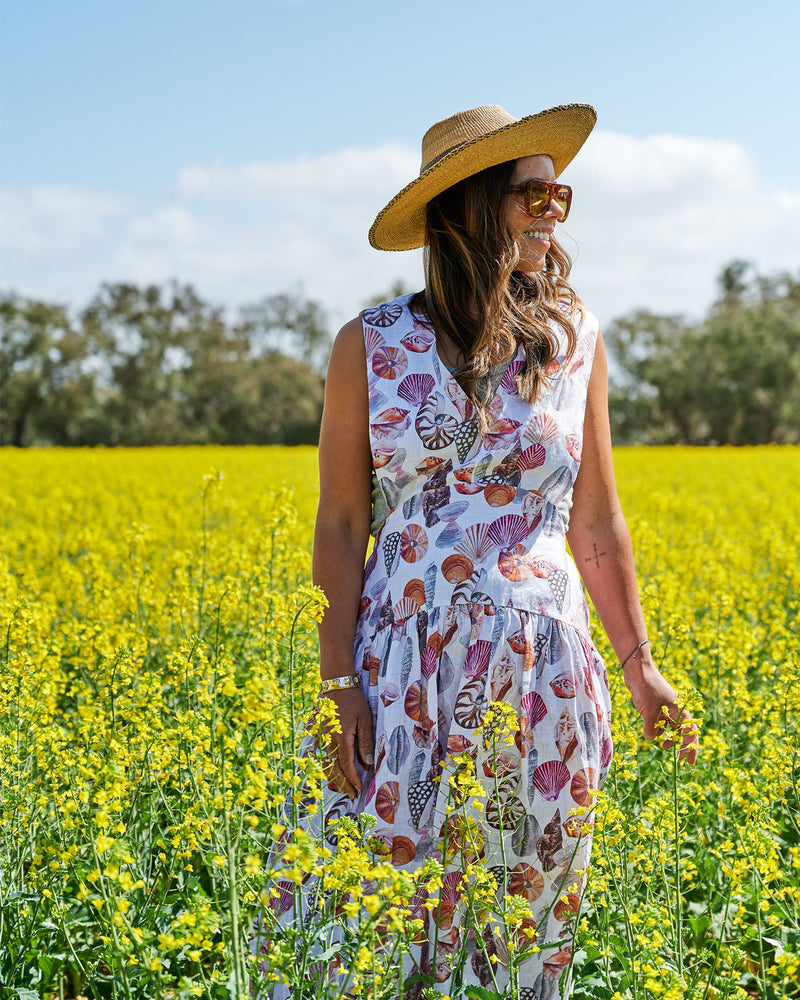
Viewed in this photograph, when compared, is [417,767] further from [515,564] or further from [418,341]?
[418,341]

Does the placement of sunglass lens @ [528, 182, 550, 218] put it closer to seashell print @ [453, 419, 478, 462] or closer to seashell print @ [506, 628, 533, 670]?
seashell print @ [453, 419, 478, 462]

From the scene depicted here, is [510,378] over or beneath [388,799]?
over

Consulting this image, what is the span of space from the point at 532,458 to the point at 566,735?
0.56 m

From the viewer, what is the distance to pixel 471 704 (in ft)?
6.40

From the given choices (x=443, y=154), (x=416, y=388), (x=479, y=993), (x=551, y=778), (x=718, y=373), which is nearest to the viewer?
(x=479, y=993)

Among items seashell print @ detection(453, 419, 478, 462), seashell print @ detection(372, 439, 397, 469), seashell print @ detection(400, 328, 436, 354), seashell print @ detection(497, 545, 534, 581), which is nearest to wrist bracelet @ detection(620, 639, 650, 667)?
seashell print @ detection(497, 545, 534, 581)

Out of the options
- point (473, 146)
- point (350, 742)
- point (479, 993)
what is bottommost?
point (479, 993)

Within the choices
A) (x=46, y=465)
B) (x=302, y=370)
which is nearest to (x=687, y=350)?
(x=302, y=370)

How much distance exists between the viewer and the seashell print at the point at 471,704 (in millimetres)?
1946

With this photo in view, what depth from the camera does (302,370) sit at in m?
48.9

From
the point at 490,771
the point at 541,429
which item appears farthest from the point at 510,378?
the point at 490,771

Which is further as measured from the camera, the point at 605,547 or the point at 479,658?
the point at 605,547

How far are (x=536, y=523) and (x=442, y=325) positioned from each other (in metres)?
0.47

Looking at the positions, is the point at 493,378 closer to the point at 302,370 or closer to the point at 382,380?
the point at 382,380
